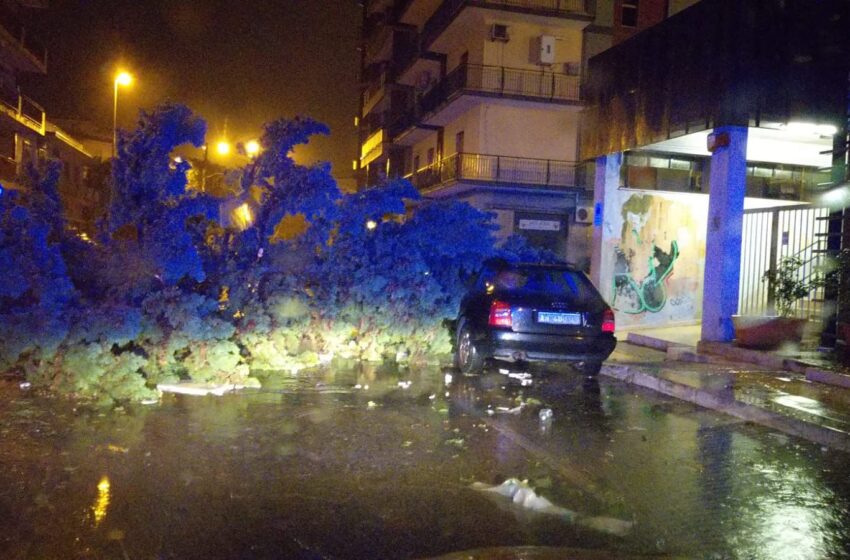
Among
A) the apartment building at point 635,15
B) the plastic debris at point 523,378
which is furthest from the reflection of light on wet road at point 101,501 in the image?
the apartment building at point 635,15

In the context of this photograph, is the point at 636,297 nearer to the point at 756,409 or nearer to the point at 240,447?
the point at 756,409

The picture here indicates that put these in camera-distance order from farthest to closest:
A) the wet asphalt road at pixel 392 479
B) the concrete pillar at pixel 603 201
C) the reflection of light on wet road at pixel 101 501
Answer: the concrete pillar at pixel 603 201 < the reflection of light on wet road at pixel 101 501 < the wet asphalt road at pixel 392 479

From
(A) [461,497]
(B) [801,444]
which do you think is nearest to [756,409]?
(B) [801,444]

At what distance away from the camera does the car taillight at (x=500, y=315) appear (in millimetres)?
9688

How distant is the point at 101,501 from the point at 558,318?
638 centimetres

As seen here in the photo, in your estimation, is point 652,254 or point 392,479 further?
point 652,254

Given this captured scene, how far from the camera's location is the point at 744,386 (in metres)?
9.12

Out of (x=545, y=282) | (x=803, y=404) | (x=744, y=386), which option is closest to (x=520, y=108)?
(x=545, y=282)

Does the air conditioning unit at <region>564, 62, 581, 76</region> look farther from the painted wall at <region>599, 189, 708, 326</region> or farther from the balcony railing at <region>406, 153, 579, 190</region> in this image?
the painted wall at <region>599, 189, 708, 326</region>

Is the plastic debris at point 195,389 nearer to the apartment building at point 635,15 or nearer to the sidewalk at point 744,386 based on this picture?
the sidewalk at point 744,386

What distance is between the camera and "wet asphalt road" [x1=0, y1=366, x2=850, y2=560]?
431cm

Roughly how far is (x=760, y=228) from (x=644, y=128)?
3.41 meters

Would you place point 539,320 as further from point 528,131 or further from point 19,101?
point 19,101

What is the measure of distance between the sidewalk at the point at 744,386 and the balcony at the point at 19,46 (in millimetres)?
29160
